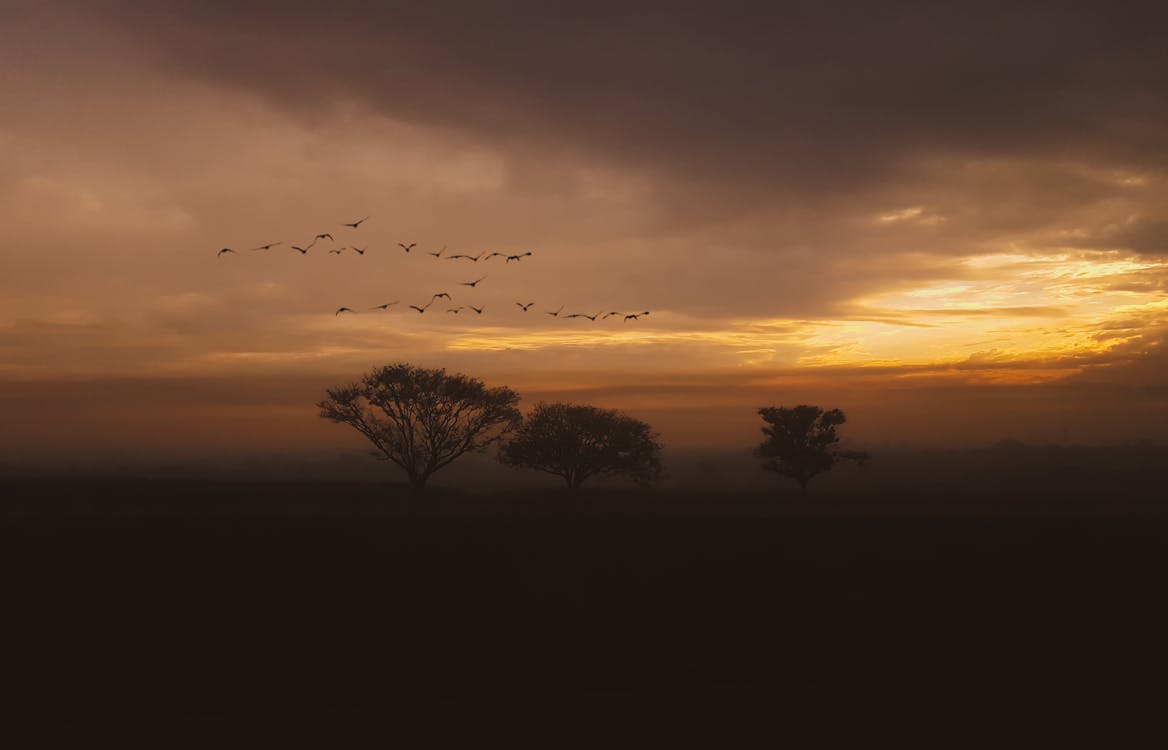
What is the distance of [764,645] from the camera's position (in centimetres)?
2125

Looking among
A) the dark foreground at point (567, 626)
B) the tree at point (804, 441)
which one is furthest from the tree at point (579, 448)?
the dark foreground at point (567, 626)

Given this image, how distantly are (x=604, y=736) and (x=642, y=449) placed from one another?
5047cm

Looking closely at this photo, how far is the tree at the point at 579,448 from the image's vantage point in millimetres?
64125

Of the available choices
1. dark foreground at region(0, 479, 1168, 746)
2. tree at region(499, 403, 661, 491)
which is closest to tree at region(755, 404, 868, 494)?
tree at region(499, 403, 661, 491)

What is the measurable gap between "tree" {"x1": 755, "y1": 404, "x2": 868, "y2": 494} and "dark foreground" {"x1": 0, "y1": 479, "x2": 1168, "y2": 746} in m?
37.8

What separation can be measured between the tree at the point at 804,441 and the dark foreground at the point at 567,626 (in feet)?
124

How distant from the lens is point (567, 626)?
70.9ft

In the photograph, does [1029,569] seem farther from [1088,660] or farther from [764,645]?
[764,645]

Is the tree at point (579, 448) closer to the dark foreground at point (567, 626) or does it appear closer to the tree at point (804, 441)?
the tree at point (804, 441)

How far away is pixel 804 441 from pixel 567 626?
51866 millimetres

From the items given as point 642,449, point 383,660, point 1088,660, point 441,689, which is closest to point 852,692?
point 1088,660

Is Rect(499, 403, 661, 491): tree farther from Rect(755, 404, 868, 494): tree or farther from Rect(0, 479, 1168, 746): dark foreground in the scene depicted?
Rect(0, 479, 1168, 746): dark foreground

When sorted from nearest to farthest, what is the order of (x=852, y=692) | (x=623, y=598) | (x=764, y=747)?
1. (x=764, y=747)
2. (x=852, y=692)
3. (x=623, y=598)

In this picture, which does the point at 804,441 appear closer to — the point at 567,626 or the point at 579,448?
the point at 579,448
